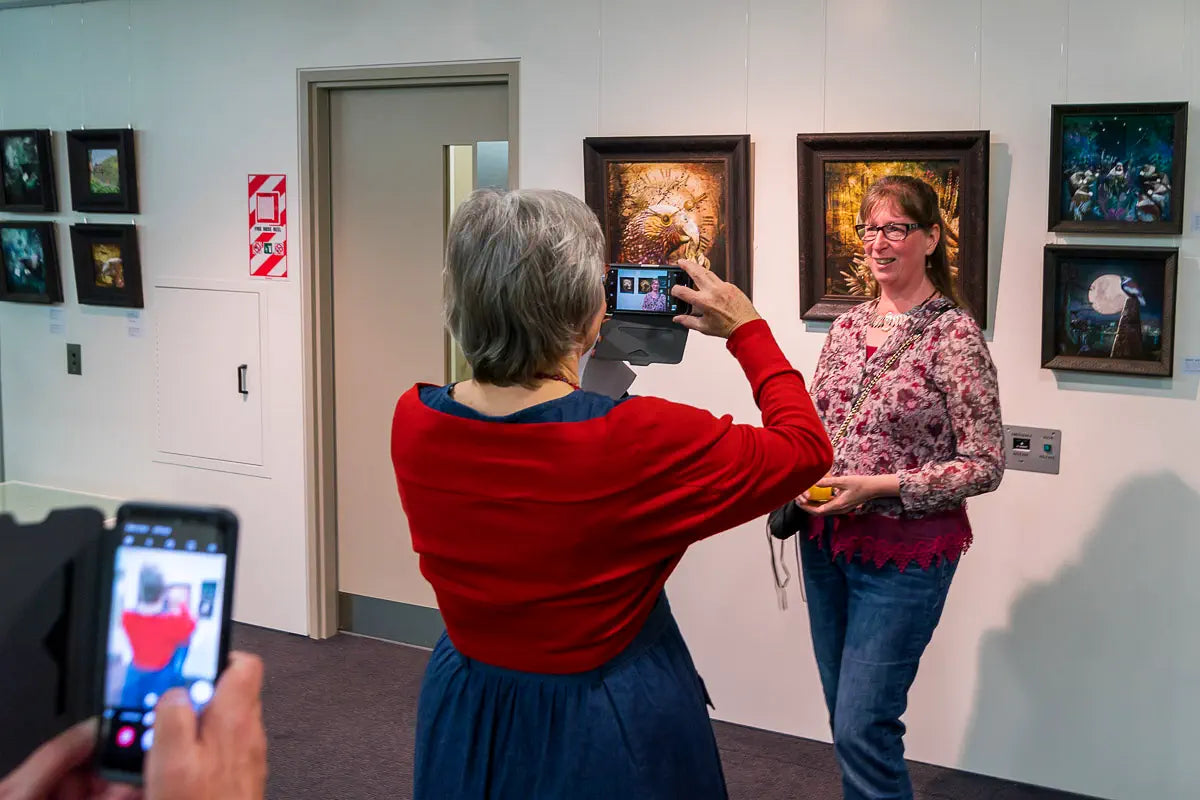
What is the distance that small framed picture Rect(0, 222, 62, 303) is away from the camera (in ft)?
16.5

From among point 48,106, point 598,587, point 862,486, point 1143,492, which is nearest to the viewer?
point 598,587

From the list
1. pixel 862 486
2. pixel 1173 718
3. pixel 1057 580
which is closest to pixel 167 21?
pixel 862 486

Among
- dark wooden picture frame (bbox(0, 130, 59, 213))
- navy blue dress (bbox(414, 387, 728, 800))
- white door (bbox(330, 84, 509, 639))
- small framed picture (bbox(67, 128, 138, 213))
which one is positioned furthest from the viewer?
dark wooden picture frame (bbox(0, 130, 59, 213))

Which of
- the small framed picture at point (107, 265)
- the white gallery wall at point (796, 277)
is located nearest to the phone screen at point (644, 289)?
the white gallery wall at point (796, 277)

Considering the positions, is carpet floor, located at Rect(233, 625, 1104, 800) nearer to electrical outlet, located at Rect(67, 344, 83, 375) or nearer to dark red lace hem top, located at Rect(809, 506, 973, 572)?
dark red lace hem top, located at Rect(809, 506, 973, 572)

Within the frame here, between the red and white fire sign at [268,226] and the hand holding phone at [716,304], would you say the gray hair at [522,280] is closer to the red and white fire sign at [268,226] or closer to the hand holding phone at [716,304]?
the hand holding phone at [716,304]

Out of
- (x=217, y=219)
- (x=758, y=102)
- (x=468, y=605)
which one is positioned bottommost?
(x=468, y=605)

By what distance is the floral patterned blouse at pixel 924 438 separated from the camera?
245cm

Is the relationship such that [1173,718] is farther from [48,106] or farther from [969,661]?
[48,106]

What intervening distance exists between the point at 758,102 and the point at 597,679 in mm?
2369

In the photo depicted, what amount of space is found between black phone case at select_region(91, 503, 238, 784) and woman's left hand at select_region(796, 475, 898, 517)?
2049mm

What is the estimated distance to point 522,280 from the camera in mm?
1523

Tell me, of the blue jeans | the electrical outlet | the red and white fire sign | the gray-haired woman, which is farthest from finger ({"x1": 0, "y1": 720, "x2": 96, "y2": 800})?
the electrical outlet

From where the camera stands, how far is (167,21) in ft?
15.2
